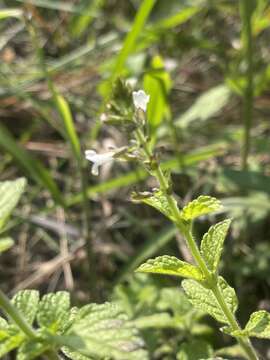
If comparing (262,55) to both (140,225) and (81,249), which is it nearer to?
(140,225)

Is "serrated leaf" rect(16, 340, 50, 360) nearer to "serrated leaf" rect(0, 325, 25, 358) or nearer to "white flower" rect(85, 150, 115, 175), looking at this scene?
"serrated leaf" rect(0, 325, 25, 358)

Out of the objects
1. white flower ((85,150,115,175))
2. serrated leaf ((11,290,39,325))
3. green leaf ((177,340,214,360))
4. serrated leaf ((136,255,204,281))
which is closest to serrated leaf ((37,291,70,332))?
serrated leaf ((11,290,39,325))

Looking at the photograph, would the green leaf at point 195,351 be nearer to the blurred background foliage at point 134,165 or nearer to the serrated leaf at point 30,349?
the blurred background foliage at point 134,165

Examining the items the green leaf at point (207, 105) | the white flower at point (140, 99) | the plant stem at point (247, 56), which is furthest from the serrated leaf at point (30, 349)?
the green leaf at point (207, 105)

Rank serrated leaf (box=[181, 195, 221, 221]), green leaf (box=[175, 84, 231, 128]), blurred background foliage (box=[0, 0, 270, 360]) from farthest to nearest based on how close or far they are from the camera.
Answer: green leaf (box=[175, 84, 231, 128])
blurred background foliage (box=[0, 0, 270, 360])
serrated leaf (box=[181, 195, 221, 221])

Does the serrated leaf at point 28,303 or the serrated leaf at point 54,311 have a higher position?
the serrated leaf at point 28,303

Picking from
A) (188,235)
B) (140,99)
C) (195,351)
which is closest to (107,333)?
(188,235)

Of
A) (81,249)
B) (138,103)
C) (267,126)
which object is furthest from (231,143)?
(138,103)
